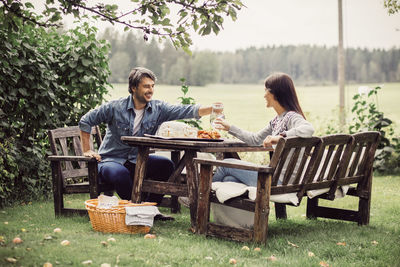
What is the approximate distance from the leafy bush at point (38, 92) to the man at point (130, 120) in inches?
41.6

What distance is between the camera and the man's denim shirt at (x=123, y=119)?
4.98 metres

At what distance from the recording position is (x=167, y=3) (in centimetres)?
398

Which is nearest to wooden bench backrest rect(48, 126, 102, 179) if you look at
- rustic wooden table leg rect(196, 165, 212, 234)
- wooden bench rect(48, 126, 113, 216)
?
wooden bench rect(48, 126, 113, 216)

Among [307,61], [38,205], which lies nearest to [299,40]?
[307,61]

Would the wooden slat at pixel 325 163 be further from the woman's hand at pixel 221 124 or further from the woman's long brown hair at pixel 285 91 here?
the woman's hand at pixel 221 124

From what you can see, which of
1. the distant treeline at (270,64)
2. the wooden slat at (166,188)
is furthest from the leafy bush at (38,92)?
the distant treeline at (270,64)

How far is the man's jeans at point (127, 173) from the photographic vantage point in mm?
4820

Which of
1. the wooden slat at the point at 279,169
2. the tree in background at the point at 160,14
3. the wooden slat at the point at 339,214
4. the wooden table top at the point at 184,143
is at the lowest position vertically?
the wooden slat at the point at 339,214

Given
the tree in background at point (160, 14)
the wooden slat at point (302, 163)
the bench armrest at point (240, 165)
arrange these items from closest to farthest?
the tree in background at point (160, 14) → the bench armrest at point (240, 165) → the wooden slat at point (302, 163)

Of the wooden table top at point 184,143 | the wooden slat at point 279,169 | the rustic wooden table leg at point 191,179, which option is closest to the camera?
the wooden slat at point 279,169

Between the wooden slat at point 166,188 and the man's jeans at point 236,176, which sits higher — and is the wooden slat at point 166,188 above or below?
below

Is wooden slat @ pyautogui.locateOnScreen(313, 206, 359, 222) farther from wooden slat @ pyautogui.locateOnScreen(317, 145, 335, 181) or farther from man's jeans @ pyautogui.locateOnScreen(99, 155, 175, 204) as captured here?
man's jeans @ pyautogui.locateOnScreen(99, 155, 175, 204)

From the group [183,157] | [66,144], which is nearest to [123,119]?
[183,157]

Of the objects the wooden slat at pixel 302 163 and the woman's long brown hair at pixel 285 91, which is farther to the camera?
the woman's long brown hair at pixel 285 91
